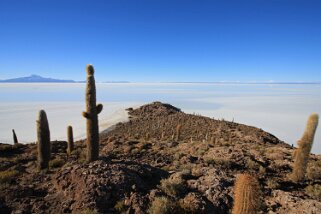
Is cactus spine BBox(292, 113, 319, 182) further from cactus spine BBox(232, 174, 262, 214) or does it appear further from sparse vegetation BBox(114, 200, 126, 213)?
sparse vegetation BBox(114, 200, 126, 213)

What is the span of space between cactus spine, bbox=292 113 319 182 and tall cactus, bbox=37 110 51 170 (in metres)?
9.79

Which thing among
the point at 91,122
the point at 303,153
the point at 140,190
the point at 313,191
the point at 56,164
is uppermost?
the point at 91,122

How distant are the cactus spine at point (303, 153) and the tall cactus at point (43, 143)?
32.1 ft

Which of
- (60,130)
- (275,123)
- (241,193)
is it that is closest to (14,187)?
(241,193)

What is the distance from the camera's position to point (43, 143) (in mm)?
11242

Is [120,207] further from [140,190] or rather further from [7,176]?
[7,176]

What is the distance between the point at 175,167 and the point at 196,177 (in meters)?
1.65

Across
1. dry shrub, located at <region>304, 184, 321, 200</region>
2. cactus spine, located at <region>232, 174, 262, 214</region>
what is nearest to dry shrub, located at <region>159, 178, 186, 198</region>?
cactus spine, located at <region>232, 174, 262, 214</region>

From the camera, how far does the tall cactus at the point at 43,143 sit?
10812 millimetres

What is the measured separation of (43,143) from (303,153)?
1051 cm

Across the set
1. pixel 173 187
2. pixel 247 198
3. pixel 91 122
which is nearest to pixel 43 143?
pixel 91 122

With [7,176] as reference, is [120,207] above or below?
below

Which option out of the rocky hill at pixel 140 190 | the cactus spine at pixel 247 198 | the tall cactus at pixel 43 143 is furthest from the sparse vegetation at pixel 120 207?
the tall cactus at pixel 43 143

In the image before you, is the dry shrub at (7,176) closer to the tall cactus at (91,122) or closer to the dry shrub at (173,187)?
the tall cactus at (91,122)
